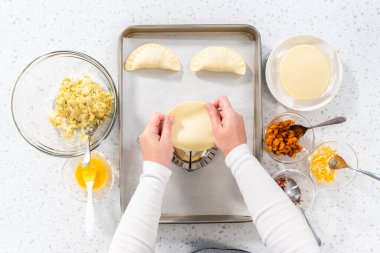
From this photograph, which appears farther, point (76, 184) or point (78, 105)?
point (76, 184)

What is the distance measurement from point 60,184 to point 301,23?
0.71m

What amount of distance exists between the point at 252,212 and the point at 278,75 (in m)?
0.34

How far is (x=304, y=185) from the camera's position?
104 cm

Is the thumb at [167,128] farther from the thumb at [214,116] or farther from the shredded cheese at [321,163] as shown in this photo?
the shredded cheese at [321,163]

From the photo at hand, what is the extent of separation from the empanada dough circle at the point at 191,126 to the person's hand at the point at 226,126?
2cm

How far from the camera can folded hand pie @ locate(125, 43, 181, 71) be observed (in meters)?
0.98

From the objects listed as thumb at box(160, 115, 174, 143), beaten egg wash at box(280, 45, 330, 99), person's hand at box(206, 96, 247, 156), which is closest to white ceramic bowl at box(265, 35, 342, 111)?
beaten egg wash at box(280, 45, 330, 99)

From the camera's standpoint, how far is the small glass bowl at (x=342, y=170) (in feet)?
3.42

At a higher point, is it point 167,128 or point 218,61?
point 218,61

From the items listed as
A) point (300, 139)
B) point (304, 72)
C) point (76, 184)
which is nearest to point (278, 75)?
point (304, 72)

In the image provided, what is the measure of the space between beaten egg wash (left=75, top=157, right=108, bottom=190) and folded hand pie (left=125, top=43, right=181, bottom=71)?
0.23m

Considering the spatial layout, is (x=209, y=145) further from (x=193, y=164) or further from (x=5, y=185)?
(x=5, y=185)

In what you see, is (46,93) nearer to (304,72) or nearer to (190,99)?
(190,99)

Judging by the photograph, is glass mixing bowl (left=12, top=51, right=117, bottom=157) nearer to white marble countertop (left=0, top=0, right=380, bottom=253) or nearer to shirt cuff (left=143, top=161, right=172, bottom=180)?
white marble countertop (left=0, top=0, right=380, bottom=253)
